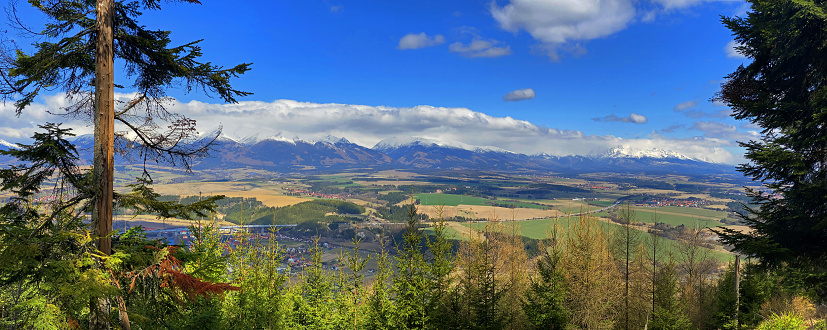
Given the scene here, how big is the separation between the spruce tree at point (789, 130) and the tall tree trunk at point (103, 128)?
15.0 meters

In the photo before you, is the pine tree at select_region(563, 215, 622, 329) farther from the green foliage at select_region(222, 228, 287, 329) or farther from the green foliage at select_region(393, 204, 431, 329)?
the green foliage at select_region(222, 228, 287, 329)

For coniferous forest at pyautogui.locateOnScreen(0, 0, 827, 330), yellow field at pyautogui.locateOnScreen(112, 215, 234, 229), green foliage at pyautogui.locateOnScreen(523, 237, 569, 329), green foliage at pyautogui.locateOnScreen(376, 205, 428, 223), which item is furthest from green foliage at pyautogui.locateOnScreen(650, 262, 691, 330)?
green foliage at pyautogui.locateOnScreen(376, 205, 428, 223)

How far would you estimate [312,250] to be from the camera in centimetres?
1647

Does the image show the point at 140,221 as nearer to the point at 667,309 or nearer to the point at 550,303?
the point at 550,303

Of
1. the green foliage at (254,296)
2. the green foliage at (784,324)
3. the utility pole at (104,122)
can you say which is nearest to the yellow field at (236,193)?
the green foliage at (254,296)

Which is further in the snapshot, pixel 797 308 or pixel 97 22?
pixel 797 308

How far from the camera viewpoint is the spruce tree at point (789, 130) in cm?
955

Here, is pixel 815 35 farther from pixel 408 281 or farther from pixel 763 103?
pixel 408 281

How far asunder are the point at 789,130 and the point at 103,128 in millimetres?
17206

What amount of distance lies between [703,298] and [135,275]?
32.8m

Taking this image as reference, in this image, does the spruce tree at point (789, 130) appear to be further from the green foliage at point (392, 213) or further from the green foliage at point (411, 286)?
the green foliage at point (392, 213)

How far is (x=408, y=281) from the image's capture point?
12430mm

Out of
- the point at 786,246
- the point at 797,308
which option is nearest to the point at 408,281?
the point at 786,246

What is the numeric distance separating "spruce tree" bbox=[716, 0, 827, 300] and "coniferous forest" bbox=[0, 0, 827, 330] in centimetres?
4
